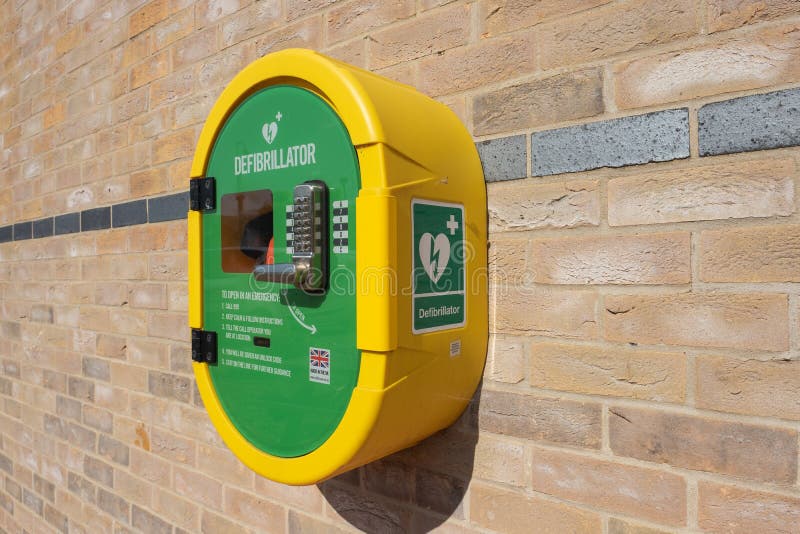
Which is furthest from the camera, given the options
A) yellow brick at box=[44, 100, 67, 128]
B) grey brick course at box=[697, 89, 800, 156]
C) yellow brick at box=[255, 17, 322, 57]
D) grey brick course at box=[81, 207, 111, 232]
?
yellow brick at box=[44, 100, 67, 128]

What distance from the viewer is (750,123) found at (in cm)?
123

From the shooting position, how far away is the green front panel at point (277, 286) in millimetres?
1410

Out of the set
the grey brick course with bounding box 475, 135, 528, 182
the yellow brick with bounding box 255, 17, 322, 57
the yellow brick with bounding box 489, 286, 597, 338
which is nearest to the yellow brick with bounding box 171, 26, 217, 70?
the yellow brick with bounding box 255, 17, 322, 57

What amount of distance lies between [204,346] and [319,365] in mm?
504

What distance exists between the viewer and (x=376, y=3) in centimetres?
188

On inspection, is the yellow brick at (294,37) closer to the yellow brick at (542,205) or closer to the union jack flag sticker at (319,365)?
the yellow brick at (542,205)

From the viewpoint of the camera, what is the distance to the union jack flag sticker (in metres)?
1.44

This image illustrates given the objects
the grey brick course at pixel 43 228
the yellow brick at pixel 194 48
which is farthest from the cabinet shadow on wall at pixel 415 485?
the grey brick course at pixel 43 228

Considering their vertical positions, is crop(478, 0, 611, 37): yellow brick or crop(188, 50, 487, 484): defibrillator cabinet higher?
crop(478, 0, 611, 37): yellow brick

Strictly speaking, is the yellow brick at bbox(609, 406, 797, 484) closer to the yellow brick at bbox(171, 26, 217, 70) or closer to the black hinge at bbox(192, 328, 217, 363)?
the black hinge at bbox(192, 328, 217, 363)

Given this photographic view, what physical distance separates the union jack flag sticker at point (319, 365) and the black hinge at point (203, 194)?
0.58 m

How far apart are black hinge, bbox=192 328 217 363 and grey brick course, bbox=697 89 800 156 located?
1.36 metres

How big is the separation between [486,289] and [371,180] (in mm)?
489

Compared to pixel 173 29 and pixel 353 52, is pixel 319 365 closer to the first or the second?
pixel 353 52
